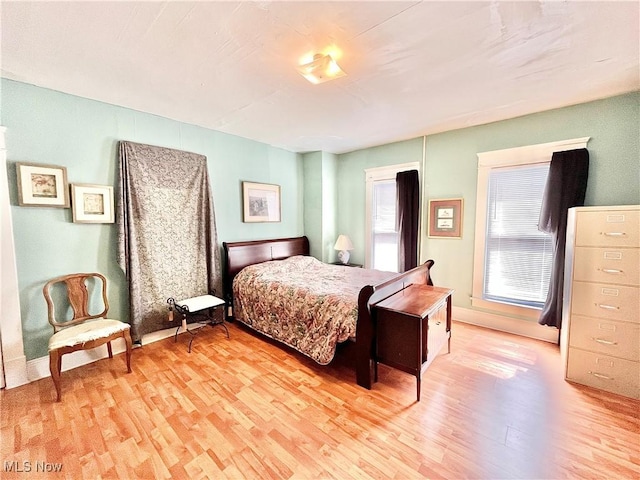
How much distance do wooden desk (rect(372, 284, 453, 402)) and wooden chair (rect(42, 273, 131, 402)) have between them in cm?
223

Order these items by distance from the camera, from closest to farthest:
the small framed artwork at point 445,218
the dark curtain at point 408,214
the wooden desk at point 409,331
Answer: the wooden desk at point 409,331
the small framed artwork at point 445,218
the dark curtain at point 408,214

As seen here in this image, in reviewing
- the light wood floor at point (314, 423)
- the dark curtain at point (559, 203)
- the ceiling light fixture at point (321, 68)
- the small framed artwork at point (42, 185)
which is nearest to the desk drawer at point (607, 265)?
the dark curtain at point (559, 203)

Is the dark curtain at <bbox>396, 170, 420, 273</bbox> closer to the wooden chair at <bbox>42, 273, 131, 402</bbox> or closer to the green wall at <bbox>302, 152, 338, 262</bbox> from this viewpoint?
the green wall at <bbox>302, 152, 338, 262</bbox>

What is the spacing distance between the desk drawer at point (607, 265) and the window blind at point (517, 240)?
2.52 feet

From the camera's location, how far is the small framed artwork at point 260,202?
3.71 meters

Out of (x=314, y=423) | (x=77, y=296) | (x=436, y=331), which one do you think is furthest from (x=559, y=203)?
(x=77, y=296)

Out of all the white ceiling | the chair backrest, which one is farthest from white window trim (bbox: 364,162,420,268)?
the chair backrest

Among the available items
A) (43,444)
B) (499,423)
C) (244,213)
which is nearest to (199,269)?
(244,213)

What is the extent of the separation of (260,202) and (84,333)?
8.06 ft

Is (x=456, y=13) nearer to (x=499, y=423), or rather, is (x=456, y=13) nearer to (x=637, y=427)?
(x=499, y=423)

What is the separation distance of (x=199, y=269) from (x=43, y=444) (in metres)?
1.87

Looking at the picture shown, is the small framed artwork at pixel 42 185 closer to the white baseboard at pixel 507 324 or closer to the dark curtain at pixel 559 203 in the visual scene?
the white baseboard at pixel 507 324

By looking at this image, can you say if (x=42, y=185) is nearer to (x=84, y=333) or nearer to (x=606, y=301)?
(x=84, y=333)

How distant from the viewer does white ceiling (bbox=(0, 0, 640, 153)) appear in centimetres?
144
